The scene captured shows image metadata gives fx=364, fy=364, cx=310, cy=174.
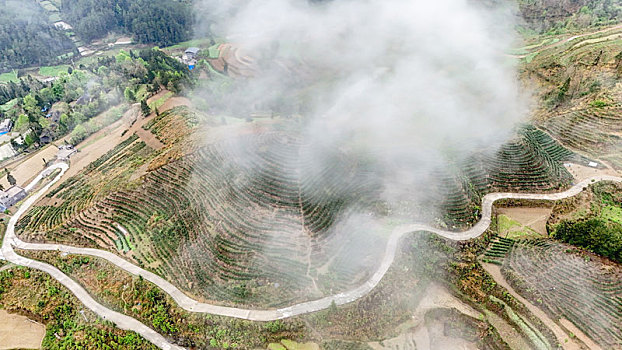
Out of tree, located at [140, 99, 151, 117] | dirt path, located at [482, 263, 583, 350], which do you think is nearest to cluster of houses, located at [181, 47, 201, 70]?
tree, located at [140, 99, 151, 117]

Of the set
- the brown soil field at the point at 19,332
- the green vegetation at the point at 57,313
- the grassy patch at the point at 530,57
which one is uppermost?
the grassy patch at the point at 530,57

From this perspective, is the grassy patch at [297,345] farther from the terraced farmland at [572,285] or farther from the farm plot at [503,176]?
the terraced farmland at [572,285]

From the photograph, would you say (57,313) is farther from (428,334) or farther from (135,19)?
(135,19)

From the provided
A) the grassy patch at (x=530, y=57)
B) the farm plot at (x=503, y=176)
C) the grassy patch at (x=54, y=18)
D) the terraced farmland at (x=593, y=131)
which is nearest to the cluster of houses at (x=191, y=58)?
the grassy patch at (x=54, y=18)

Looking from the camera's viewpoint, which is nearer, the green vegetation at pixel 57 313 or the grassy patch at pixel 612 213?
the green vegetation at pixel 57 313

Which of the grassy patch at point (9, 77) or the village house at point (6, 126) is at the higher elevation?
the grassy patch at point (9, 77)

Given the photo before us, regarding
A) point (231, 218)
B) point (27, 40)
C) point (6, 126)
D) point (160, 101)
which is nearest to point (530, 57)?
point (231, 218)

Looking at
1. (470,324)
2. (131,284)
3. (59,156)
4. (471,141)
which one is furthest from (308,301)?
(59,156)

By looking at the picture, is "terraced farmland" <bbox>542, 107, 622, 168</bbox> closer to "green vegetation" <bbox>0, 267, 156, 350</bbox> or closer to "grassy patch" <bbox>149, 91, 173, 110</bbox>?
"green vegetation" <bbox>0, 267, 156, 350</bbox>
